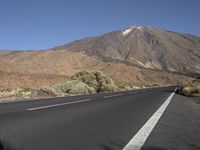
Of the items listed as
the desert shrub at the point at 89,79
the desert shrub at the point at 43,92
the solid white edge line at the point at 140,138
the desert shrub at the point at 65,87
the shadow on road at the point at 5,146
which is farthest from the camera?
the desert shrub at the point at 89,79

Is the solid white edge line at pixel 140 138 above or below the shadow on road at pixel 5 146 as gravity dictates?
below

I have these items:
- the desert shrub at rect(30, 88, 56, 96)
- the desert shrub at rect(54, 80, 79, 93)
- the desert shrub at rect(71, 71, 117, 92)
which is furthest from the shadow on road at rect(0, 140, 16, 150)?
the desert shrub at rect(71, 71, 117, 92)

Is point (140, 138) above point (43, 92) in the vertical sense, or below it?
above

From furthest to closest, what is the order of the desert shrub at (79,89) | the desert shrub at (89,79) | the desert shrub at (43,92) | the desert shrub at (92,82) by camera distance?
the desert shrub at (89,79), the desert shrub at (92,82), the desert shrub at (79,89), the desert shrub at (43,92)

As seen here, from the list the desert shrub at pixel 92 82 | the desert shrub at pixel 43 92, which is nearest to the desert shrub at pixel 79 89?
the desert shrub at pixel 92 82

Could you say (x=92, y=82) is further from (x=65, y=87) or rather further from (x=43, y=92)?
(x=43, y=92)

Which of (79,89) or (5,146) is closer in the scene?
(5,146)

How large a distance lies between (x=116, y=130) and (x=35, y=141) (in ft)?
8.37

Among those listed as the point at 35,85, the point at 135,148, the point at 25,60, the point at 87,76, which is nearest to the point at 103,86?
the point at 87,76

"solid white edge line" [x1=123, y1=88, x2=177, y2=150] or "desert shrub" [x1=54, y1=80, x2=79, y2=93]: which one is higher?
"solid white edge line" [x1=123, y1=88, x2=177, y2=150]

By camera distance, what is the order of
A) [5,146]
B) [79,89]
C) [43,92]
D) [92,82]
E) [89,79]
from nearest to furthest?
[5,146] → [43,92] → [79,89] → [92,82] → [89,79]

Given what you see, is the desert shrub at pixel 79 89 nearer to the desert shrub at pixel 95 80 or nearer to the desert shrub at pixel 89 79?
the desert shrub at pixel 89 79

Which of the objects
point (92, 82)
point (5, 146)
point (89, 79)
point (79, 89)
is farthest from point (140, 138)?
point (89, 79)

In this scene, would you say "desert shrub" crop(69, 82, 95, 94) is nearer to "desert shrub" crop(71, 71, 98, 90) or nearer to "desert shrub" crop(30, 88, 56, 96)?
→ "desert shrub" crop(30, 88, 56, 96)
